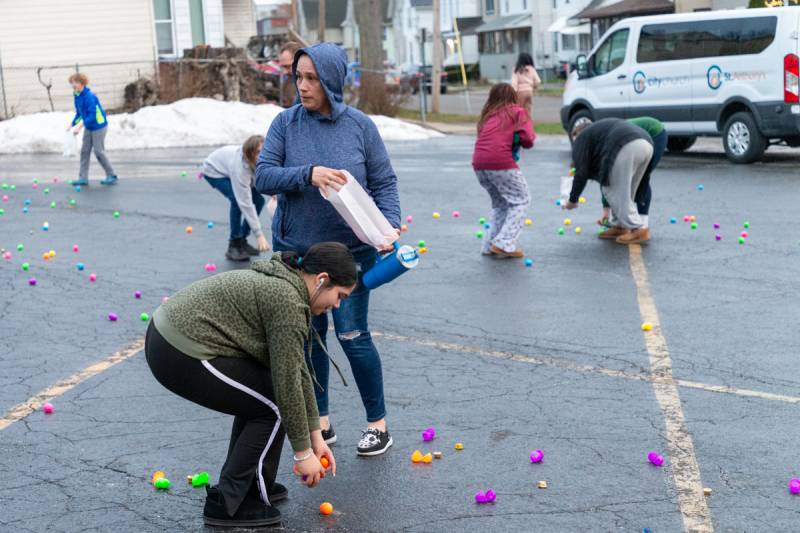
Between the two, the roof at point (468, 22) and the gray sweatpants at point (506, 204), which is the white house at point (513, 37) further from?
the gray sweatpants at point (506, 204)

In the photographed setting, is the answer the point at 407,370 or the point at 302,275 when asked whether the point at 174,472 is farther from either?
the point at 407,370

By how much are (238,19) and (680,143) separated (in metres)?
24.5

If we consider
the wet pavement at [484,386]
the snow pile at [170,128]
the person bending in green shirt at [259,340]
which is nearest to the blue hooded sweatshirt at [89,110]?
the wet pavement at [484,386]

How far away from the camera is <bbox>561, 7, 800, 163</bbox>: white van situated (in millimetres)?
16844

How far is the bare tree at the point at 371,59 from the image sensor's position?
30266mm

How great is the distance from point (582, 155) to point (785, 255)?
6.52 ft

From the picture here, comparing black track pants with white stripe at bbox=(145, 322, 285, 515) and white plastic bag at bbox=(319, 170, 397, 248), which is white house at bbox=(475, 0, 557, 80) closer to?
white plastic bag at bbox=(319, 170, 397, 248)

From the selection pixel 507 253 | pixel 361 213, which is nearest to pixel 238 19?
pixel 507 253

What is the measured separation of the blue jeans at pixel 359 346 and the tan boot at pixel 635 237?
596 centimetres

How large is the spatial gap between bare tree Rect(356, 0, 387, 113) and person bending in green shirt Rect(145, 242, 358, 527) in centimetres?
2612

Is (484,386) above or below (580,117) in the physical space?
below

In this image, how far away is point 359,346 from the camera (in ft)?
17.5

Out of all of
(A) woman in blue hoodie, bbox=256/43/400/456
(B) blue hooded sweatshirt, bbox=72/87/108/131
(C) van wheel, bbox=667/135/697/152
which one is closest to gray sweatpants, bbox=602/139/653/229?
(A) woman in blue hoodie, bbox=256/43/400/456

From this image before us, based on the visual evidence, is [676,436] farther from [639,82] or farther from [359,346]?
[639,82]
